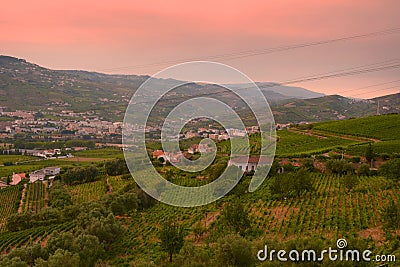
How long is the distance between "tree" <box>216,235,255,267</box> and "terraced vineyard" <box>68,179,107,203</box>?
97.0ft

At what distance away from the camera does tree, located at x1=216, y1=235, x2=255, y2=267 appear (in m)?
13.2

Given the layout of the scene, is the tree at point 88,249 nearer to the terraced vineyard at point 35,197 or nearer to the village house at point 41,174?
the terraced vineyard at point 35,197

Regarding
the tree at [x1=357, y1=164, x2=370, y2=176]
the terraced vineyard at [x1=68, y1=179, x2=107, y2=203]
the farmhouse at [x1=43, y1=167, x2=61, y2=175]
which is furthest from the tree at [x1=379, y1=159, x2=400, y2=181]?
the farmhouse at [x1=43, y1=167, x2=61, y2=175]

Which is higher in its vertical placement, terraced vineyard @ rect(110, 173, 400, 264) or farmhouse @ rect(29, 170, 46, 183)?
terraced vineyard @ rect(110, 173, 400, 264)

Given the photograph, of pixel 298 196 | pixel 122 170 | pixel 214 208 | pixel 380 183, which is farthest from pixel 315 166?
pixel 122 170

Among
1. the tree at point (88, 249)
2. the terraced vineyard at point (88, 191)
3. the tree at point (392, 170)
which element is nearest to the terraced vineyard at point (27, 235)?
the terraced vineyard at point (88, 191)

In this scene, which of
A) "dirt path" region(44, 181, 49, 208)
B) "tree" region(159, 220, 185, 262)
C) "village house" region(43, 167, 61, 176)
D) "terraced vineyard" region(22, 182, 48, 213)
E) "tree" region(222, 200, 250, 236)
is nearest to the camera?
"tree" region(159, 220, 185, 262)

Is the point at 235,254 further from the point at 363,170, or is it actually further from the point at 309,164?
the point at 309,164

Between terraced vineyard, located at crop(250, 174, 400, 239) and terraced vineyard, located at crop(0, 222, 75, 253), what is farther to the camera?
terraced vineyard, located at crop(0, 222, 75, 253)

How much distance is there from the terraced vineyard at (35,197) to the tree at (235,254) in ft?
106

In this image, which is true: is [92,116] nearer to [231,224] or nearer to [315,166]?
[315,166]

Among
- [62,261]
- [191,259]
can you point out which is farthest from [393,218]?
[62,261]

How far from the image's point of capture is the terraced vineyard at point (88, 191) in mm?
42906

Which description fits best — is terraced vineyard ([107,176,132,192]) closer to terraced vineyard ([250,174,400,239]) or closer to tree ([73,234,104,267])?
terraced vineyard ([250,174,400,239])
